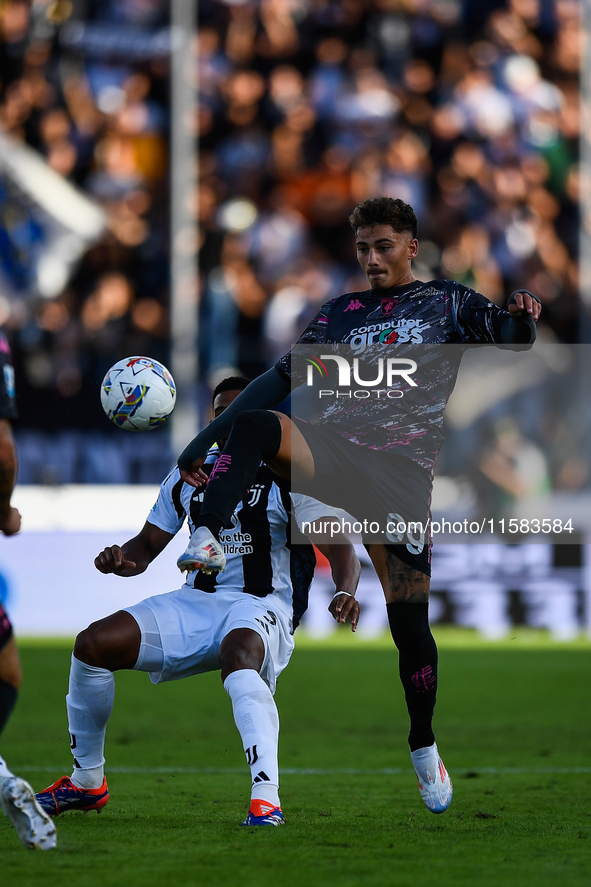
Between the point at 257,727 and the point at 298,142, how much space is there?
10933 millimetres

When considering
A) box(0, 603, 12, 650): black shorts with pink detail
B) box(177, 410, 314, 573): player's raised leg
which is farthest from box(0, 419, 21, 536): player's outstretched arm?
box(177, 410, 314, 573): player's raised leg

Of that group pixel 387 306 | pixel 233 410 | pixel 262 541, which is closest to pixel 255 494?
pixel 262 541

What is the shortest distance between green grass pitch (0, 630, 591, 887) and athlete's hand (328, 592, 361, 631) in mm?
714

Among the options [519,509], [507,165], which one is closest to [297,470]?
[519,509]

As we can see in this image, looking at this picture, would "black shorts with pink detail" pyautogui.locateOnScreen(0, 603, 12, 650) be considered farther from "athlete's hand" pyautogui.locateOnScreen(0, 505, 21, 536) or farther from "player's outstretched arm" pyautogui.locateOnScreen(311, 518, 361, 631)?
"player's outstretched arm" pyautogui.locateOnScreen(311, 518, 361, 631)

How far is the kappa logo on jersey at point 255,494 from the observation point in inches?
188

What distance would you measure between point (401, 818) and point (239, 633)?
933 millimetres

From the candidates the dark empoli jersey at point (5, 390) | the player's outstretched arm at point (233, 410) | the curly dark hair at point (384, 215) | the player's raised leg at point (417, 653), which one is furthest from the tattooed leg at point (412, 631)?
the dark empoli jersey at point (5, 390)

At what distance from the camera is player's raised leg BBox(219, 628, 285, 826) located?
4074mm

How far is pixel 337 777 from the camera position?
5656mm

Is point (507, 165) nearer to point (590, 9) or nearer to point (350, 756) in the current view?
point (590, 9)

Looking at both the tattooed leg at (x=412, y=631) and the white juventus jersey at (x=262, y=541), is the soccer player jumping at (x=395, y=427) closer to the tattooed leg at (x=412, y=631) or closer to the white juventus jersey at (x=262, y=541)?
the tattooed leg at (x=412, y=631)

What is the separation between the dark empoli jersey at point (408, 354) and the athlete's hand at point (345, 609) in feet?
2.15

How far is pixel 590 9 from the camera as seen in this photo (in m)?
13.1
